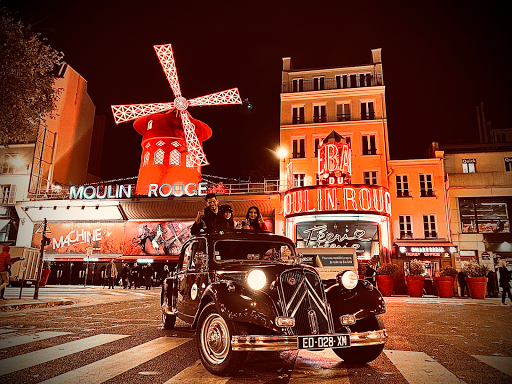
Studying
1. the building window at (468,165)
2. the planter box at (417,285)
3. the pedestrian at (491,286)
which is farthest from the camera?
the building window at (468,165)

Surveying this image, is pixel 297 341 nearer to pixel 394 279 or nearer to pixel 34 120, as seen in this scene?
pixel 34 120

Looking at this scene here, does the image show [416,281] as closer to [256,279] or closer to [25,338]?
[256,279]

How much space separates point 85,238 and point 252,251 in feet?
87.6

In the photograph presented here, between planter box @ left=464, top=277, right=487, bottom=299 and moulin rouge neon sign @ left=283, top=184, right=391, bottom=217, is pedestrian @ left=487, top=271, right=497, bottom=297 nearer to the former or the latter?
planter box @ left=464, top=277, right=487, bottom=299

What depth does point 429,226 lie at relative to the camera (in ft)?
85.4

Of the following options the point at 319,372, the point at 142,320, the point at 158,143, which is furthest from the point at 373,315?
the point at 158,143

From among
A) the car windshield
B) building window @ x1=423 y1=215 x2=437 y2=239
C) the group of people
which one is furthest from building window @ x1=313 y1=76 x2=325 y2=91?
the car windshield

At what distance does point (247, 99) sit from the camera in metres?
32.3

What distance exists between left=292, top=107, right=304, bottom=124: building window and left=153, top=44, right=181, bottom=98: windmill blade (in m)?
9.92

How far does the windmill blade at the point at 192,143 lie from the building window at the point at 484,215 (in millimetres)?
19532

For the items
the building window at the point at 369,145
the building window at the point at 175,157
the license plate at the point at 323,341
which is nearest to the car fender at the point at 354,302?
the license plate at the point at 323,341

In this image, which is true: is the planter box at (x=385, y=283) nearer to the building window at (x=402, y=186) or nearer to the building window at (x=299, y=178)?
the building window at (x=402, y=186)

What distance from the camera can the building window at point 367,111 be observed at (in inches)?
1118

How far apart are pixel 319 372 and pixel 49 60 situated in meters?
13.9
